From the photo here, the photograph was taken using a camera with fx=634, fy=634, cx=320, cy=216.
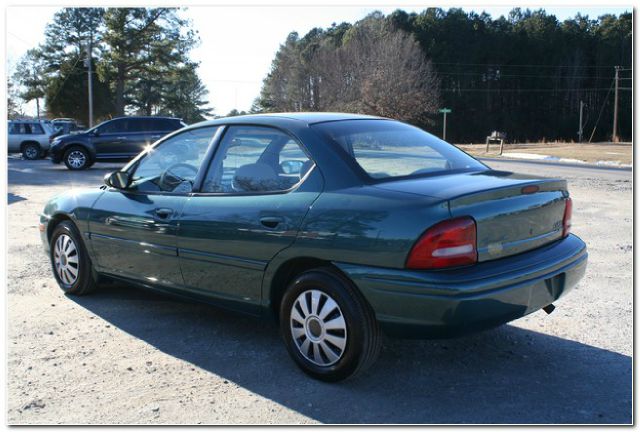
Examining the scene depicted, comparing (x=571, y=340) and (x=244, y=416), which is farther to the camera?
(x=571, y=340)

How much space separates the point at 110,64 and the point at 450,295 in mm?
49376

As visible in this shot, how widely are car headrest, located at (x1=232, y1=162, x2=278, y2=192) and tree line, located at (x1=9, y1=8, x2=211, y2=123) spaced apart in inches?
1775

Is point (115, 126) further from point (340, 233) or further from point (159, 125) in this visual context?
point (340, 233)

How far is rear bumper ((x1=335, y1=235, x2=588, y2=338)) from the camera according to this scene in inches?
125

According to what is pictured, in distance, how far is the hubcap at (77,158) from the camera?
1997 cm

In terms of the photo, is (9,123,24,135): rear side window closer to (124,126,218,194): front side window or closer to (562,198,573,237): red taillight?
(124,126,218,194): front side window

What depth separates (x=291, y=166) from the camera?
3.98 m

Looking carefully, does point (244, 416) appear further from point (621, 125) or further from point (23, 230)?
point (621, 125)

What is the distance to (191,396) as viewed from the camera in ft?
11.6

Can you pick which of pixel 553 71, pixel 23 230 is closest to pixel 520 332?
pixel 23 230

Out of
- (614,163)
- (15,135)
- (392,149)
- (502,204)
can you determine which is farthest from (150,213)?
(15,135)

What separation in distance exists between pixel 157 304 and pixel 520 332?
289 centimetres

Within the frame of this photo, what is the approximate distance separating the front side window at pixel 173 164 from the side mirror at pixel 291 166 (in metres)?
0.73

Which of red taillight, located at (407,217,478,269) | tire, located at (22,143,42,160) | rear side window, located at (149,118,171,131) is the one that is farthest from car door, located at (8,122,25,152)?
red taillight, located at (407,217,478,269)
